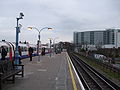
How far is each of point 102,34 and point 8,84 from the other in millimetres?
178016

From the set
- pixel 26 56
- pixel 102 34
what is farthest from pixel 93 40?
pixel 26 56

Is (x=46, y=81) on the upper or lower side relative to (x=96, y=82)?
upper

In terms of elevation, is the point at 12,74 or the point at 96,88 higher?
the point at 12,74

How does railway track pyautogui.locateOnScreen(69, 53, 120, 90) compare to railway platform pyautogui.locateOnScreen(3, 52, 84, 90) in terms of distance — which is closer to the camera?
railway platform pyautogui.locateOnScreen(3, 52, 84, 90)

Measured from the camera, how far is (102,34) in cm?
18700

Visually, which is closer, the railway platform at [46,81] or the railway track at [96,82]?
the railway platform at [46,81]

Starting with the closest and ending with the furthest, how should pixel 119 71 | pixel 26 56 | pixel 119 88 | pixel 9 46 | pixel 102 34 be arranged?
1. pixel 119 88
2. pixel 119 71
3. pixel 9 46
4. pixel 26 56
5. pixel 102 34

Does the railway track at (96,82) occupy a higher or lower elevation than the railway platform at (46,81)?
lower

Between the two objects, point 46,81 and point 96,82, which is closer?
point 46,81

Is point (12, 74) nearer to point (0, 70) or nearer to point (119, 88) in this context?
point (0, 70)

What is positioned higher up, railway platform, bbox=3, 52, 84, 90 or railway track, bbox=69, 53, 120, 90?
railway platform, bbox=3, 52, 84, 90

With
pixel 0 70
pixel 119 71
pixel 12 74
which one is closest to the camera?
pixel 0 70

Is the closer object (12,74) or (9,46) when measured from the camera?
(12,74)

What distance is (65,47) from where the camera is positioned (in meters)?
196
